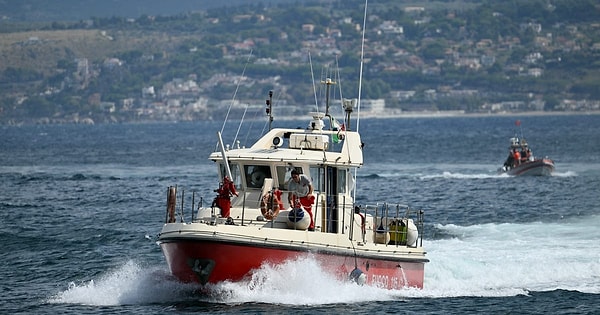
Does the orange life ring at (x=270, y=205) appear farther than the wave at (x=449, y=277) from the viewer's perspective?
Yes

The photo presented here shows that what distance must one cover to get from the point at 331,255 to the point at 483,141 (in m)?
107

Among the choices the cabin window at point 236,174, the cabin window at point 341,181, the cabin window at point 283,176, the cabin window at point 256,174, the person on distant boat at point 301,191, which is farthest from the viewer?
the cabin window at point 341,181

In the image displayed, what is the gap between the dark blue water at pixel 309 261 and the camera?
97.3ft

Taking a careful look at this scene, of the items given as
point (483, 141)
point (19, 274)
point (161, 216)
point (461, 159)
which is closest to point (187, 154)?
point (461, 159)

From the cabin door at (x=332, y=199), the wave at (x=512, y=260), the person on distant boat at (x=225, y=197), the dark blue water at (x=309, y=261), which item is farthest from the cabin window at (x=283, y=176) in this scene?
the wave at (x=512, y=260)

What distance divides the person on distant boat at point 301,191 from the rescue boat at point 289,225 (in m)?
0.09

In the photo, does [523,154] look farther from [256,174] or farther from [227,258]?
[227,258]

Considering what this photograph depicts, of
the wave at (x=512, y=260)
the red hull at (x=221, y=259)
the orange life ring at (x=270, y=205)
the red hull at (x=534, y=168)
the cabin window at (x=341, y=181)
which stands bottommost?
the red hull at (x=534, y=168)

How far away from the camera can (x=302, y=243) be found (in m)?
29.0

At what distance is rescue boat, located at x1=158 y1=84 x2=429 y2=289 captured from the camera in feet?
93.9

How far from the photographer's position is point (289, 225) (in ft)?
96.7

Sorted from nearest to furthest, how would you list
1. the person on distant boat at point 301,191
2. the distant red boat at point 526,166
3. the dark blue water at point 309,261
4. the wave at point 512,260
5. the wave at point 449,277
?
the wave at point 449,277 < the dark blue water at point 309,261 < the person on distant boat at point 301,191 < the wave at point 512,260 < the distant red boat at point 526,166

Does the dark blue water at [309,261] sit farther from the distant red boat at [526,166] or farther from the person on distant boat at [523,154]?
the person on distant boat at [523,154]

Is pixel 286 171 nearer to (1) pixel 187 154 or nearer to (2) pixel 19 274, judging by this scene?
(2) pixel 19 274
